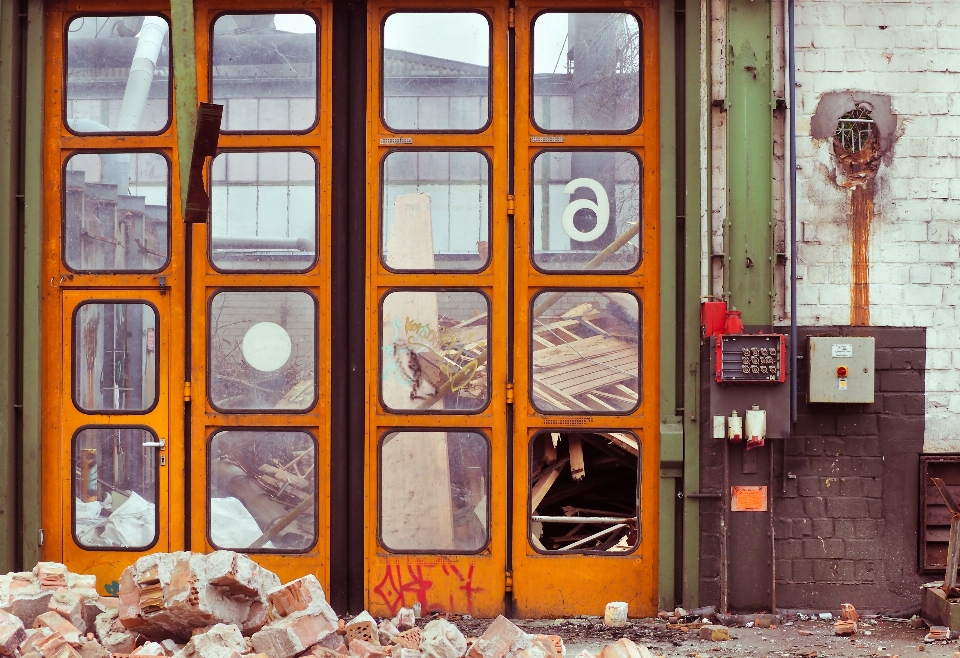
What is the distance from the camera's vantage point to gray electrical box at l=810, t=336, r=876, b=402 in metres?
5.19

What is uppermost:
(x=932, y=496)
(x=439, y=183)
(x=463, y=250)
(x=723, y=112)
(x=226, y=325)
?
(x=723, y=112)

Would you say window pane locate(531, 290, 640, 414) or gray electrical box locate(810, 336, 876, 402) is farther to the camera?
window pane locate(531, 290, 640, 414)

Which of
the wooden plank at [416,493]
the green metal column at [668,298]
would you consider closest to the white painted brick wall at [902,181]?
the green metal column at [668,298]

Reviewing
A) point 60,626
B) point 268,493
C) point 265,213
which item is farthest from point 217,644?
point 265,213

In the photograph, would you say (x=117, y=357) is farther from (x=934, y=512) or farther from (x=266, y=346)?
(x=934, y=512)

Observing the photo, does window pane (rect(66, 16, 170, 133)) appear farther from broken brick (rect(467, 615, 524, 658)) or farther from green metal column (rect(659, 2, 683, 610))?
broken brick (rect(467, 615, 524, 658))

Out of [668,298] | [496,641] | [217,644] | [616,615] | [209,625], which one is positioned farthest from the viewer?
[668,298]

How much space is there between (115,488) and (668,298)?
327 centimetres

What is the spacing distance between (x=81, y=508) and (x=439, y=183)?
2729mm

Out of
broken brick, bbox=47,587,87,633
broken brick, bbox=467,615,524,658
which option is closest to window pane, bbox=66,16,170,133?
broken brick, bbox=47,587,87,633

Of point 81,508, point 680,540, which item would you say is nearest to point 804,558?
point 680,540

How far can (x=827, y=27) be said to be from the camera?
17.4 ft

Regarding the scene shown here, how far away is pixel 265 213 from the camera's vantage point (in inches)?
216

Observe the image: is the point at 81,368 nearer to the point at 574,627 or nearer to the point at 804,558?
the point at 574,627
